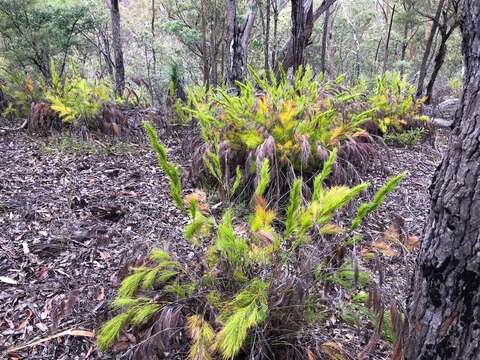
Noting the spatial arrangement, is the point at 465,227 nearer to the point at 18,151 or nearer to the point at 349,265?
the point at 349,265

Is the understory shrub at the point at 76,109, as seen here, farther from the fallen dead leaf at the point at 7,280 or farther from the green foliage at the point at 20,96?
the fallen dead leaf at the point at 7,280

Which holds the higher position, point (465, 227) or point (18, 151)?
point (465, 227)

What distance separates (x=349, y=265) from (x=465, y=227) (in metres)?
0.56

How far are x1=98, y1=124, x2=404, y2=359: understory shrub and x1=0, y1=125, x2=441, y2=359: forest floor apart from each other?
204mm

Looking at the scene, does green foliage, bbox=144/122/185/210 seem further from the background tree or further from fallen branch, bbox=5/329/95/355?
the background tree

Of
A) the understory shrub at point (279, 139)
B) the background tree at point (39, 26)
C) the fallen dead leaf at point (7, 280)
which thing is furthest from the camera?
the background tree at point (39, 26)

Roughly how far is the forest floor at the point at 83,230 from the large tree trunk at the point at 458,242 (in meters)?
0.13

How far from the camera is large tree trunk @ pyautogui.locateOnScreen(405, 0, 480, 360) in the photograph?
1.06m

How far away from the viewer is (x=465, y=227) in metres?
1.07

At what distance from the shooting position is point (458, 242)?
110cm

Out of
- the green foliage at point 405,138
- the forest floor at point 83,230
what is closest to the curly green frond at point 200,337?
the forest floor at point 83,230

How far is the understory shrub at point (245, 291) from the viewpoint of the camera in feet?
4.65

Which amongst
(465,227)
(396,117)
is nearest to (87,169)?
(465,227)

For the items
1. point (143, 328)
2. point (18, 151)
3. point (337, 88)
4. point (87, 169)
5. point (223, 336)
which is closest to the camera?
point (223, 336)
